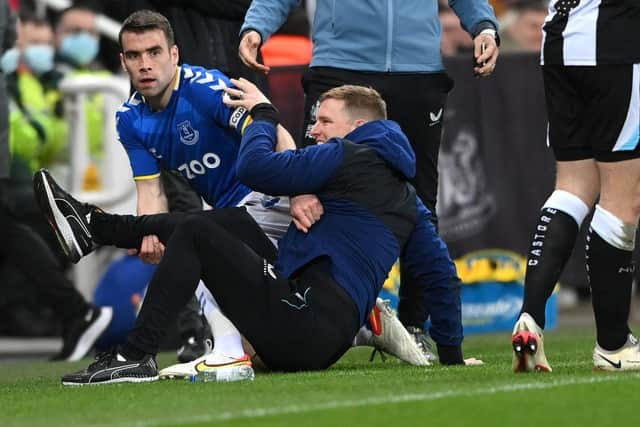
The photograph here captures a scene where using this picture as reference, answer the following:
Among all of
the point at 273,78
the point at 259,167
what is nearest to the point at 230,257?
the point at 259,167

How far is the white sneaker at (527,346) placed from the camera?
20.5ft

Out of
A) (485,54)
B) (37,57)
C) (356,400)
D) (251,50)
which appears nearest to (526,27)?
(37,57)

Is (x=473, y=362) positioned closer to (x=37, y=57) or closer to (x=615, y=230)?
(x=615, y=230)

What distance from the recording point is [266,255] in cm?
718

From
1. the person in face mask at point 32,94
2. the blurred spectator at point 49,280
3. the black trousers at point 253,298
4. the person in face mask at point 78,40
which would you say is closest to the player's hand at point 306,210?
the black trousers at point 253,298

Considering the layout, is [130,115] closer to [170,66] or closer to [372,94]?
[170,66]

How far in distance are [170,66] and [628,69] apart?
2041 mm

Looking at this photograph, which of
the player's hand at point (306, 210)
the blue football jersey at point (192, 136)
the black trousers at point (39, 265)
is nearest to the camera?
the player's hand at point (306, 210)

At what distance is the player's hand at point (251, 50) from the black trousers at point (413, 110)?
39cm

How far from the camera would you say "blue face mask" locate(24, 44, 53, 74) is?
12.8 meters

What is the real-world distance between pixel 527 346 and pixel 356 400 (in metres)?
0.93

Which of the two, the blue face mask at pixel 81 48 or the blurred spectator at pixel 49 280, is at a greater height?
A: the blue face mask at pixel 81 48

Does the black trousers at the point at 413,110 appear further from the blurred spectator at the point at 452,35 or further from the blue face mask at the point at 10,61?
the blurred spectator at the point at 452,35

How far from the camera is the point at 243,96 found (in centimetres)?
708
